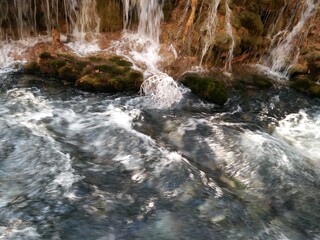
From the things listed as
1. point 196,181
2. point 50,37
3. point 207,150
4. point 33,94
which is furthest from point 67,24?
point 196,181

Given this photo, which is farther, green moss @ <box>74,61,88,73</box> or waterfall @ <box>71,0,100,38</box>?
waterfall @ <box>71,0,100,38</box>

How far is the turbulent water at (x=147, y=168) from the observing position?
5.24 meters

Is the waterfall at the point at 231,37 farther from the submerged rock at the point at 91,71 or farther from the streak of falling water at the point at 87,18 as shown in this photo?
the streak of falling water at the point at 87,18

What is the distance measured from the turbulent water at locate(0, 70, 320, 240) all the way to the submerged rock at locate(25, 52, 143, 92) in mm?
260

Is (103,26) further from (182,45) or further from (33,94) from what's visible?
(33,94)

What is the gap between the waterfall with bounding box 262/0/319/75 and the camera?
11102 millimetres

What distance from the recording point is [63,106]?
26.3 feet

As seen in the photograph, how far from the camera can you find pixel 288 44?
11.3 meters

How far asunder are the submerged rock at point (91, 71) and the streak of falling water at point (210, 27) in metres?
2.22

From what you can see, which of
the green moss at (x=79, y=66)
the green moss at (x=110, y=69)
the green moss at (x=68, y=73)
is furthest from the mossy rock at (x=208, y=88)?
the green moss at (x=68, y=73)

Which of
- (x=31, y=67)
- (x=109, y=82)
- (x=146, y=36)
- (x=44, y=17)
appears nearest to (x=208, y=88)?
(x=109, y=82)

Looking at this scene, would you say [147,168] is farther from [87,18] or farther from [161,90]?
[87,18]

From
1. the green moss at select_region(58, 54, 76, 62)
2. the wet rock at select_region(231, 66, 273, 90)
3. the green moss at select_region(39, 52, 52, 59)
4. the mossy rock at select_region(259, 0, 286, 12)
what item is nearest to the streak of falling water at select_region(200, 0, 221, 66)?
the wet rock at select_region(231, 66, 273, 90)

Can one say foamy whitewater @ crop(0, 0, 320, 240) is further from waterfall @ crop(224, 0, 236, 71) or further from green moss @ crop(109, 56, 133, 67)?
waterfall @ crop(224, 0, 236, 71)
